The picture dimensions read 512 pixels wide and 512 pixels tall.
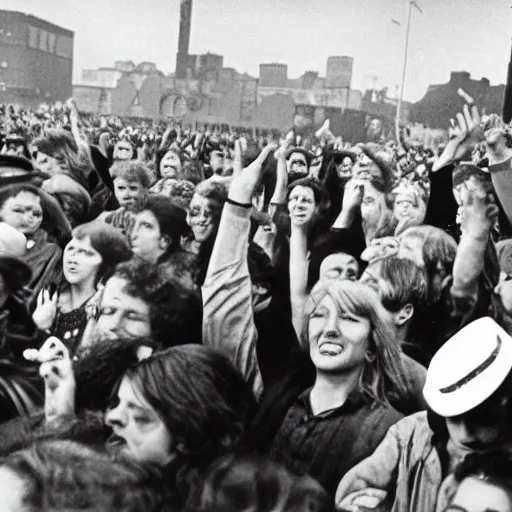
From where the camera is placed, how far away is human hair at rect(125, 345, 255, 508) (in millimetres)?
2607

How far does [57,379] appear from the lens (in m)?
2.82

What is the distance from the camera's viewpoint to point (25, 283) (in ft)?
9.56

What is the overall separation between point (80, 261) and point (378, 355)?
1.02 meters

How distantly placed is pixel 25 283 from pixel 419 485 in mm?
1416

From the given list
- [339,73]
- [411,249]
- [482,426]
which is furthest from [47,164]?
[482,426]

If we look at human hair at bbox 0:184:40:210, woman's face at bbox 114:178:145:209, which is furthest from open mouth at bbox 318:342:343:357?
human hair at bbox 0:184:40:210

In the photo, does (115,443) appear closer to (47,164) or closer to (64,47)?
(47,164)

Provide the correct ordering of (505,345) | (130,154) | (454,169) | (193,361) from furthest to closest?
(130,154), (193,361), (454,169), (505,345)

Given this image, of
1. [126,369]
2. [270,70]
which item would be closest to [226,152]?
[270,70]

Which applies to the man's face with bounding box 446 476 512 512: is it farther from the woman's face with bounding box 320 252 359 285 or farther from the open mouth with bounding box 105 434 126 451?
the open mouth with bounding box 105 434 126 451

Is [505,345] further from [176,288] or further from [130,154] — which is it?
[130,154]

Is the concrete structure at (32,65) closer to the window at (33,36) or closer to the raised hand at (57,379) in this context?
the window at (33,36)

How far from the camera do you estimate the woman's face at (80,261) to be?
281cm

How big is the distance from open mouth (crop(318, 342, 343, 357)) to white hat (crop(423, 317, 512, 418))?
0.26 meters
